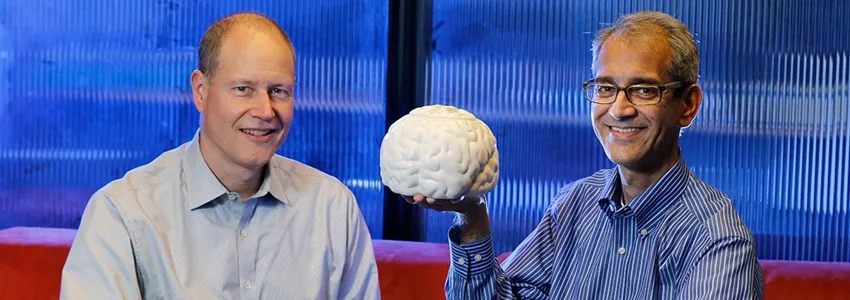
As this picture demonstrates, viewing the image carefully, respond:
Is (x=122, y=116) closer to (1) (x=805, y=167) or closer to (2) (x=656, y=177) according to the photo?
(2) (x=656, y=177)

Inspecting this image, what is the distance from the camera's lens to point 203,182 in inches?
94.7

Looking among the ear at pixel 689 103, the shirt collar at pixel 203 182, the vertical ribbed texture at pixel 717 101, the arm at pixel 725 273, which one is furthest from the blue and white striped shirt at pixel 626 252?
the vertical ribbed texture at pixel 717 101

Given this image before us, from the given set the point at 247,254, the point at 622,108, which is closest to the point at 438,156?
the point at 622,108

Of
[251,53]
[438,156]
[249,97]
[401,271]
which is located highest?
[251,53]

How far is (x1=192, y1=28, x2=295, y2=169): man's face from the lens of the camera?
234 centimetres

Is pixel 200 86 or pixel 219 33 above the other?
pixel 219 33

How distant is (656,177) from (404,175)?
588mm

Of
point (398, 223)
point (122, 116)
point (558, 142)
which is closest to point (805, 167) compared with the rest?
point (558, 142)

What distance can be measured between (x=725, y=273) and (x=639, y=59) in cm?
48

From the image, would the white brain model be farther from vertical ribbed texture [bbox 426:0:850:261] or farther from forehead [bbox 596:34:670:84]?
vertical ribbed texture [bbox 426:0:850:261]

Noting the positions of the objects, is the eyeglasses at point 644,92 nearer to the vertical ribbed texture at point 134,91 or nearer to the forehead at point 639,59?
the forehead at point 639,59

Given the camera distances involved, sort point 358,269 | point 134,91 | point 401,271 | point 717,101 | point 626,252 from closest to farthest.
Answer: point 626,252, point 358,269, point 401,271, point 717,101, point 134,91

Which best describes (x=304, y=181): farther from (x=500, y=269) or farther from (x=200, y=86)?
(x=500, y=269)

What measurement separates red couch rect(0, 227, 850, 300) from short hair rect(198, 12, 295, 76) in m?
0.92
